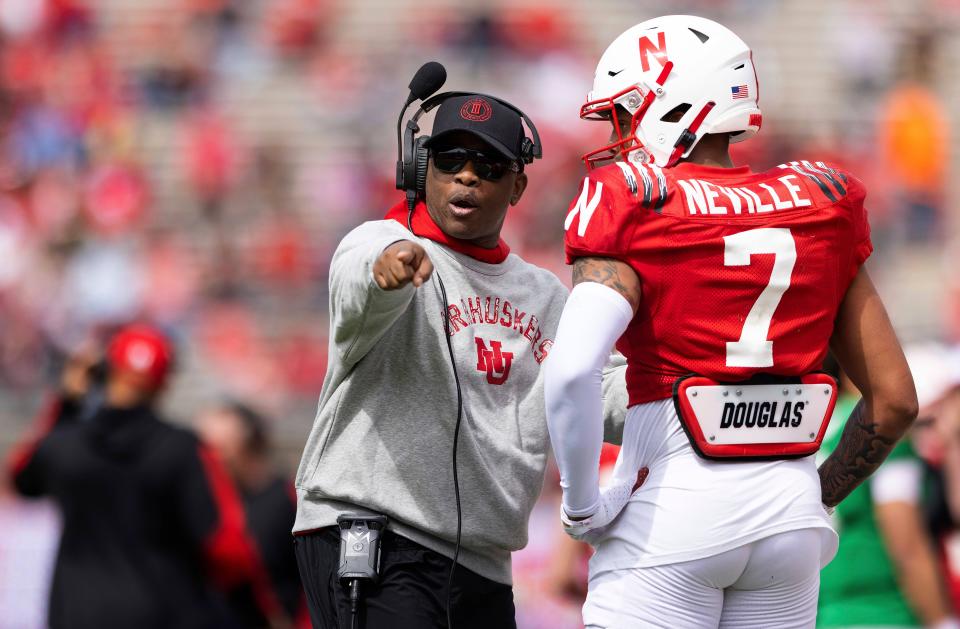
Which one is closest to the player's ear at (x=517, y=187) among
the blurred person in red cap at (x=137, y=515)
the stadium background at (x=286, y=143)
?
the blurred person in red cap at (x=137, y=515)

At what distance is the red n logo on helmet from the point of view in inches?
133

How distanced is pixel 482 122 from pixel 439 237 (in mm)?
307

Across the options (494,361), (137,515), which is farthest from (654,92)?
(137,515)

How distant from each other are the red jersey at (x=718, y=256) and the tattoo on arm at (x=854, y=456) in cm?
32

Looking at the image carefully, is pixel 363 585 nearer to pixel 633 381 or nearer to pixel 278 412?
pixel 633 381

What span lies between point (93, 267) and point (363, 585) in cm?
1040

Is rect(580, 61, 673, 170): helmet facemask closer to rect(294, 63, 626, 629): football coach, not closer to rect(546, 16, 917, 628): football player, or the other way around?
rect(546, 16, 917, 628): football player

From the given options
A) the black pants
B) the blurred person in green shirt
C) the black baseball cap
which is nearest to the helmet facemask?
the black baseball cap

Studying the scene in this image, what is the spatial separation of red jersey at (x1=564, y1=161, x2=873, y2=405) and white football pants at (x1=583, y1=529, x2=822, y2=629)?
0.38 metres

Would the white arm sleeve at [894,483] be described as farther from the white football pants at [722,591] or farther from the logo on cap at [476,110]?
the logo on cap at [476,110]

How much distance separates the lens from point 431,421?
3.61 meters

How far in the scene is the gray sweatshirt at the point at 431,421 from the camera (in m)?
3.58

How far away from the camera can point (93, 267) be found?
1338 cm

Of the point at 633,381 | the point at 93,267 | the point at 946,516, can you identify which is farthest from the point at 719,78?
the point at 93,267
